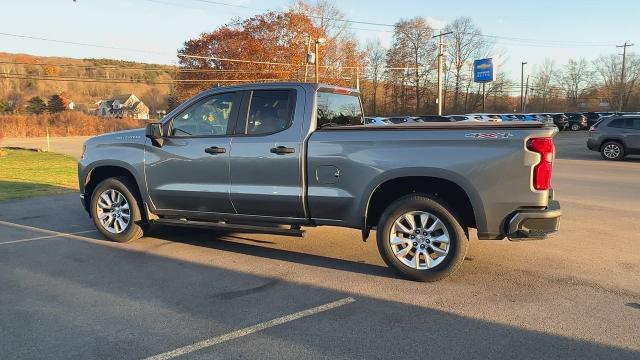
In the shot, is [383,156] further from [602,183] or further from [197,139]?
[602,183]

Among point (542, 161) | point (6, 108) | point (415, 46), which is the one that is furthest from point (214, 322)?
point (6, 108)

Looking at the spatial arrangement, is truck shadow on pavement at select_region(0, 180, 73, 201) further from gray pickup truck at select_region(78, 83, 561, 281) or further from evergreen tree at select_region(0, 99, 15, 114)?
evergreen tree at select_region(0, 99, 15, 114)

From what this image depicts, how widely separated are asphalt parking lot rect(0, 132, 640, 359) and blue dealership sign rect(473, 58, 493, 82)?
5170 cm

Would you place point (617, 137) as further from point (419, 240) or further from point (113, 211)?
point (113, 211)

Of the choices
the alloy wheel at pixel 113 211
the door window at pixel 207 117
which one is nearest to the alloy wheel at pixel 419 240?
the door window at pixel 207 117

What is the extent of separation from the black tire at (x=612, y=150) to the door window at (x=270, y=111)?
1672cm

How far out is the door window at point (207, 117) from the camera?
18.9ft

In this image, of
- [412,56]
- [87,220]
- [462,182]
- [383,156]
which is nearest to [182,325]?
[383,156]

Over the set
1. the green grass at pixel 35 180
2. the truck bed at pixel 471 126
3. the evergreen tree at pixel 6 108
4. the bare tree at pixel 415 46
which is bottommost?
the green grass at pixel 35 180

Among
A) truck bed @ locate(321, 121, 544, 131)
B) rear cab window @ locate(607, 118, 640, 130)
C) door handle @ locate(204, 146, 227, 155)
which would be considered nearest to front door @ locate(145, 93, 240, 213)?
door handle @ locate(204, 146, 227, 155)

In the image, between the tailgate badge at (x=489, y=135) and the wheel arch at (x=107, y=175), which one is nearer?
the tailgate badge at (x=489, y=135)

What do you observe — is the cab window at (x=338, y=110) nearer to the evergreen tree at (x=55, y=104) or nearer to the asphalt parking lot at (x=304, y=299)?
the asphalt parking lot at (x=304, y=299)

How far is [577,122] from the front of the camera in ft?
153

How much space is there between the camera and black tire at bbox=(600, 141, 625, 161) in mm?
17955
